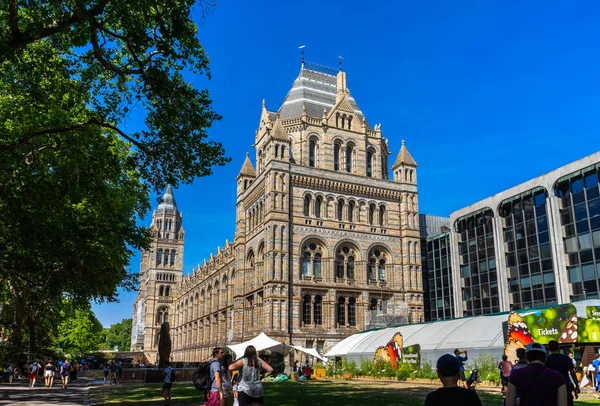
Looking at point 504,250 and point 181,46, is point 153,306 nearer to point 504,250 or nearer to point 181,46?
point 504,250

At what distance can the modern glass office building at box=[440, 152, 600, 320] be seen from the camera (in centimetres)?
3922

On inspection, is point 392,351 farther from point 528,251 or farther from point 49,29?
point 49,29

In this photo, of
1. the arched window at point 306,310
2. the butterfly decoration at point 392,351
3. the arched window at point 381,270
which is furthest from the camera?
the arched window at point 381,270

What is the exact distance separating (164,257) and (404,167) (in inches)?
2617

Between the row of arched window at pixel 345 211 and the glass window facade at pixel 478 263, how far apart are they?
8367 millimetres

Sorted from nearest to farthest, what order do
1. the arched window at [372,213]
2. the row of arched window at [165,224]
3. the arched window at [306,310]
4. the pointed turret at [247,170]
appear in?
the arched window at [306,310] → the arched window at [372,213] → the pointed turret at [247,170] → the row of arched window at [165,224]

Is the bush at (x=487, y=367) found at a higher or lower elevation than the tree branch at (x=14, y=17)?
lower

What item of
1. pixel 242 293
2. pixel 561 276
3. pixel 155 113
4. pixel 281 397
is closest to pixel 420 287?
pixel 561 276

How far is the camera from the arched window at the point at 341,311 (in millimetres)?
47125

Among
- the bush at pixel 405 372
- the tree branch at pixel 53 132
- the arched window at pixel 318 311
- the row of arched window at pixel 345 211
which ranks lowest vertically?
the bush at pixel 405 372

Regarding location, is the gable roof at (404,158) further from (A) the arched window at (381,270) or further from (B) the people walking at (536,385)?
(B) the people walking at (536,385)

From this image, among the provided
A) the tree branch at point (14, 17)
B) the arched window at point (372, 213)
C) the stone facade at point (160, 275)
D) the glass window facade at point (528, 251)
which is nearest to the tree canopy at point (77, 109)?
the tree branch at point (14, 17)

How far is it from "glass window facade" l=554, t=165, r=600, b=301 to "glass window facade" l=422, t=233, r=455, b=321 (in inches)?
575

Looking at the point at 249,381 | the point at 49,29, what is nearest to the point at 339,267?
the point at 49,29
